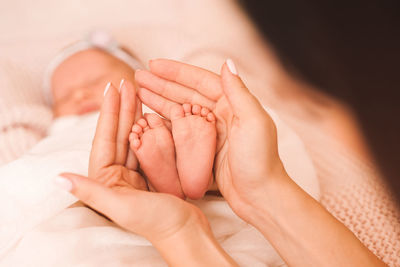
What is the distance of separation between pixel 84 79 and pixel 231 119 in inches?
29.4

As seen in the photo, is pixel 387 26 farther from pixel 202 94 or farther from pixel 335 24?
pixel 202 94

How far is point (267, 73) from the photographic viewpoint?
123 centimetres

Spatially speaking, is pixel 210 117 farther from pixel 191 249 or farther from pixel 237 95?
pixel 191 249

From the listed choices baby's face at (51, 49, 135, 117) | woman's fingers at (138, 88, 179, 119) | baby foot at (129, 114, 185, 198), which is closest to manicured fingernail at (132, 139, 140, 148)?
baby foot at (129, 114, 185, 198)

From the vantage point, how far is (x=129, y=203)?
A: 466 mm

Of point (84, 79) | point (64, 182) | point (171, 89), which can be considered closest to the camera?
point (64, 182)

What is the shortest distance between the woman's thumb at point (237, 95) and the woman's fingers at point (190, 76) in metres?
0.05

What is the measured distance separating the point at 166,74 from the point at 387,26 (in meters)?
0.42

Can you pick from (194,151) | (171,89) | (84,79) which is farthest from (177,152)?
(84,79)

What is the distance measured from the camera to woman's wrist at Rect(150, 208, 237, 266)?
0.49m

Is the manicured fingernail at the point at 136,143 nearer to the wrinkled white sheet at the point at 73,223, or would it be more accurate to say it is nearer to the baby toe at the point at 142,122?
the baby toe at the point at 142,122

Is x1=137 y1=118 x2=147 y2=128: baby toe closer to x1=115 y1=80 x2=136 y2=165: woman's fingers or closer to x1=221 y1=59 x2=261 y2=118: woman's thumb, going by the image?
x1=115 y1=80 x2=136 y2=165: woman's fingers

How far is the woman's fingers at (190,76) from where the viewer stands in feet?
2.08

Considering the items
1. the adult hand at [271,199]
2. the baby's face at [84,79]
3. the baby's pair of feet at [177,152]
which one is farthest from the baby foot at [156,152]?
the baby's face at [84,79]
